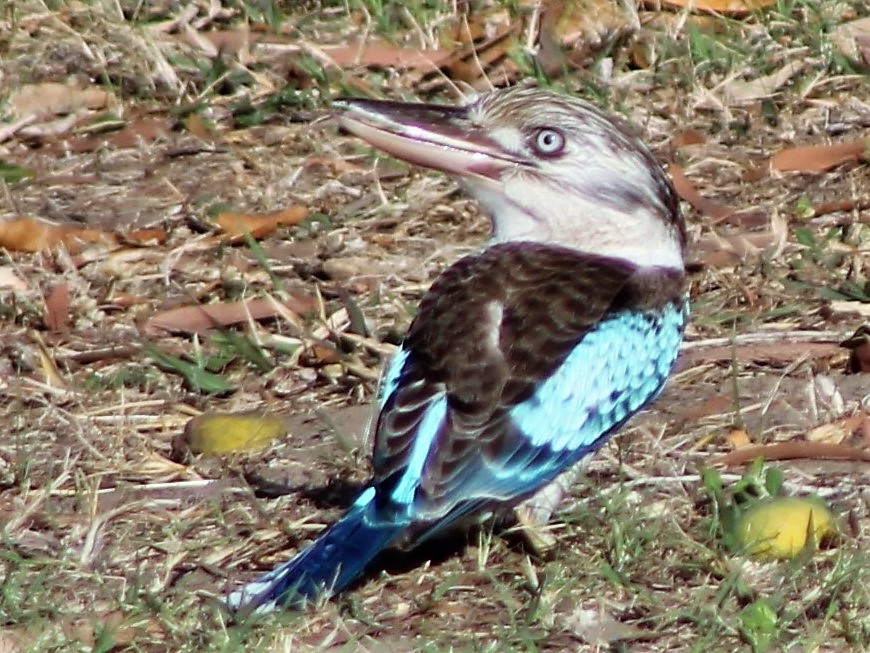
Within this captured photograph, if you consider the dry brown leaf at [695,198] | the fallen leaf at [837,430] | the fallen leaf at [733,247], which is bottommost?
the dry brown leaf at [695,198]

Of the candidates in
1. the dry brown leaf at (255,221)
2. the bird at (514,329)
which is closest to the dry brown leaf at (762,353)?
the bird at (514,329)

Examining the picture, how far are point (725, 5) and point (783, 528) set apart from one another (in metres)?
3.86

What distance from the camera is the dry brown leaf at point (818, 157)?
712 centimetres

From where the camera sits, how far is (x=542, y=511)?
4.90 metres

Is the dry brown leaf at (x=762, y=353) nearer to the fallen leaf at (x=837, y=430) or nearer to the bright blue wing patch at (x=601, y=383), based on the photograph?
the fallen leaf at (x=837, y=430)

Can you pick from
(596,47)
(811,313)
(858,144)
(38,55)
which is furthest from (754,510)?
(38,55)

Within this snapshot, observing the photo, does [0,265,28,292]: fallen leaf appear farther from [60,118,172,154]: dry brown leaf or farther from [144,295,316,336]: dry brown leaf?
[60,118,172,154]: dry brown leaf

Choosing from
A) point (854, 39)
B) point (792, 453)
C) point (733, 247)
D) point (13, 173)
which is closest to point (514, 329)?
point (792, 453)

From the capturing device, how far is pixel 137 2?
826 cm

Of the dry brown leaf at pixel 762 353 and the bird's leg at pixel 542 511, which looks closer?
the bird's leg at pixel 542 511

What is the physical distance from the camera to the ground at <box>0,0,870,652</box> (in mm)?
4598

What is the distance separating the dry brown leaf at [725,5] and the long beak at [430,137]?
10.0 feet

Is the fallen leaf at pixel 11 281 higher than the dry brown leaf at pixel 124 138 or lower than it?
higher

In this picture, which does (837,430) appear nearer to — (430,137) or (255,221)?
(430,137)
